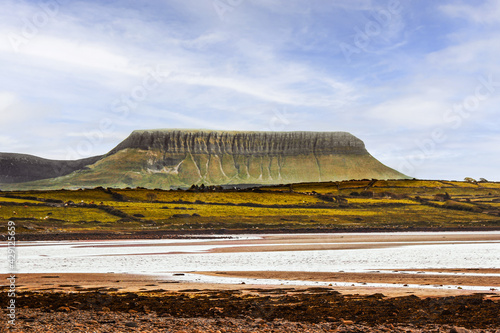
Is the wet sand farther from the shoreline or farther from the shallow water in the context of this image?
the shoreline

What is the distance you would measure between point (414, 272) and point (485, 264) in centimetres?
694

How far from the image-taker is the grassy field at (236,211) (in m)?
91.6

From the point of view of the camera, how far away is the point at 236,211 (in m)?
111

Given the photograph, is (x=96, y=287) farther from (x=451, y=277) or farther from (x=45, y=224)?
(x=45, y=224)

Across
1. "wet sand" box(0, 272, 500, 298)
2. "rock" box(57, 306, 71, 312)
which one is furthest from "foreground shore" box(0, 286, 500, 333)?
"wet sand" box(0, 272, 500, 298)

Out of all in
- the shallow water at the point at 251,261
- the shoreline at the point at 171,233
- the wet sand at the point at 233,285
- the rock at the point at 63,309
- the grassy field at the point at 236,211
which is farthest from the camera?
the grassy field at the point at 236,211

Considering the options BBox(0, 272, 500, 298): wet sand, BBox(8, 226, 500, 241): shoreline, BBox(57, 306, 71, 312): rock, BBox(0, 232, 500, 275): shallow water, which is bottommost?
BBox(8, 226, 500, 241): shoreline

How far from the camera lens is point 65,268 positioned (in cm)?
3281

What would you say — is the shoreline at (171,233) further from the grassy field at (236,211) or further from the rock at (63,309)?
the rock at (63,309)

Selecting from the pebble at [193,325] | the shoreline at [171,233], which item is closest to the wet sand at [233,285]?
the pebble at [193,325]

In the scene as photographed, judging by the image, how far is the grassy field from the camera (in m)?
91.6

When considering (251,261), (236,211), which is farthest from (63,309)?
(236,211)

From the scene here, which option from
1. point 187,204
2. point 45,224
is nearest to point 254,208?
point 187,204

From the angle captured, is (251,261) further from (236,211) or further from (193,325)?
(236,211)
